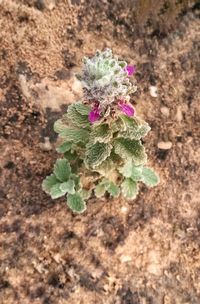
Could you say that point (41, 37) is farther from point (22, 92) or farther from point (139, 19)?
point (139, 19)

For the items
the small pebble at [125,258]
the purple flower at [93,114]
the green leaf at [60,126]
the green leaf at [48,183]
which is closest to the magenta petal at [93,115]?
the purple flower at [93,114]

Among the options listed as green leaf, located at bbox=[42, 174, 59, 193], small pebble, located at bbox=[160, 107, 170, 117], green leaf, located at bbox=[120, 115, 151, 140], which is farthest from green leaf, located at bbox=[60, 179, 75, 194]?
small pebble, located at bbox=[160, 107, 170, 117]

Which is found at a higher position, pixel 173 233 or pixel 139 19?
pixel 139 19

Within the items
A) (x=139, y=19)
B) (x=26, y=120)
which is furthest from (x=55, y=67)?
(x=139, y=19)

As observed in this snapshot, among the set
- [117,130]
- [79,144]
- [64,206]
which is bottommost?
[64,206]

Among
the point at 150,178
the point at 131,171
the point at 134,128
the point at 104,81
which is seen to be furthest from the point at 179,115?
the point at 104,81

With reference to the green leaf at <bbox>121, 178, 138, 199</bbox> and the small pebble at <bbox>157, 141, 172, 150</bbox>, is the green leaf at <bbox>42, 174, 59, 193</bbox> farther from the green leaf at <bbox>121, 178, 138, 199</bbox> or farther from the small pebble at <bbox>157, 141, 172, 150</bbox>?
the small pebble at <bbox>157, 141, 172, 150</bbox>

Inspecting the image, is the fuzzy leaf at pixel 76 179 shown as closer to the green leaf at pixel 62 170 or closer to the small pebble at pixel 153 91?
the green leaf at pixel 62 170
